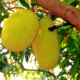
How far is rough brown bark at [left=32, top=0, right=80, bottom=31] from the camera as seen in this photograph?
74 centimetres

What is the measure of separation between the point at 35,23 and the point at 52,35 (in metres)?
0.16

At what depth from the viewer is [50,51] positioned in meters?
0.87

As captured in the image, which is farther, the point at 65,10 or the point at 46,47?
the point at 46,47

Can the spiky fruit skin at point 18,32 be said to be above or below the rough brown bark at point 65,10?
below

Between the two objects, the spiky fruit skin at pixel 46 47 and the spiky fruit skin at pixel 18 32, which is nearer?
the spiky fruit skin at pixel 18 32

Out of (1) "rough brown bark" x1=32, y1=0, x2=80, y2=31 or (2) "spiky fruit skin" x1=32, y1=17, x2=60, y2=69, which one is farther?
(2) "spiky fruit skin" x1=32, y1=17, x2=60, y2=69

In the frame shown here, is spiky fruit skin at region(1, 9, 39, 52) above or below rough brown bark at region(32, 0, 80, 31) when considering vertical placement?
A: below

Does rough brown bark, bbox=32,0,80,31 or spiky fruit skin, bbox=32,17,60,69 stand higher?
rough brown bark, bbox=32,0,80,31

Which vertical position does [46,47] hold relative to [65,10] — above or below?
below

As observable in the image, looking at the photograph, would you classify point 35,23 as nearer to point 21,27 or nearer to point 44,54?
point 21,27

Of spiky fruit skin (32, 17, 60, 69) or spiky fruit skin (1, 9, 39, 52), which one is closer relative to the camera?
spiky fruit skin (1, 9, 39, 52)

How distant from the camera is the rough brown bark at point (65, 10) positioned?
29.0 inches

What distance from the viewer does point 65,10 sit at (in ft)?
2.48

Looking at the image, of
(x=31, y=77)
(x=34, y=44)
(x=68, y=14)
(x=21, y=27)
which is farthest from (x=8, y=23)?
(x=31, y=77)
